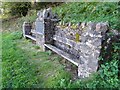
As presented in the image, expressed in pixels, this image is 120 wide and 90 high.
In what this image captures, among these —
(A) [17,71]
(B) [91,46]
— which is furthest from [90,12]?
(B) [91,46]

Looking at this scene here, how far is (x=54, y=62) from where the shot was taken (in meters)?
5.98

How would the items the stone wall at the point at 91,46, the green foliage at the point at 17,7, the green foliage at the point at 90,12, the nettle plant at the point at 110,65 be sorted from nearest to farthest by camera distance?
the nettle plant at the point at 110,65, the stone wall at the point at 91,46, the green foliage at the point at 90,12, the green foliage at the point at 17,7

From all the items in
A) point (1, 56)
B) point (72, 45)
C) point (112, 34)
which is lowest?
point (1, 56)

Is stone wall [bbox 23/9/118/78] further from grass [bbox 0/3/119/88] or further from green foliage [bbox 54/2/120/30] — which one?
green foliage [bbox 54/2/120/30]

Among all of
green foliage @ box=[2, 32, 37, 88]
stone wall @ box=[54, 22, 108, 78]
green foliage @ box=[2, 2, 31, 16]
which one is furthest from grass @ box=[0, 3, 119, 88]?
green foliage @ box=[2, 2, 31, 16]

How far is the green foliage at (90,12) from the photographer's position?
263 inches

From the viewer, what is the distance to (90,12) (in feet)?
26.1

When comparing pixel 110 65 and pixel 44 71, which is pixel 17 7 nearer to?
pixel 44 71

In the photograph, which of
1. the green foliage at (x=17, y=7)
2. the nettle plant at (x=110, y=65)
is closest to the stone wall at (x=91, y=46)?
the nettle plant at (x=110, y=65)

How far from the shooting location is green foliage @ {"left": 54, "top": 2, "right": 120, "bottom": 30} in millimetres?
6686

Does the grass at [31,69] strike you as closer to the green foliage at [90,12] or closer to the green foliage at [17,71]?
the green foliage at [17,71]

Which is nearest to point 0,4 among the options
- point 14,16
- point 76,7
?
point 14,16

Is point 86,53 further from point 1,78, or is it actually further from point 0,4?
point 0,4

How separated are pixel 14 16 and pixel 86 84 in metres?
12.9
